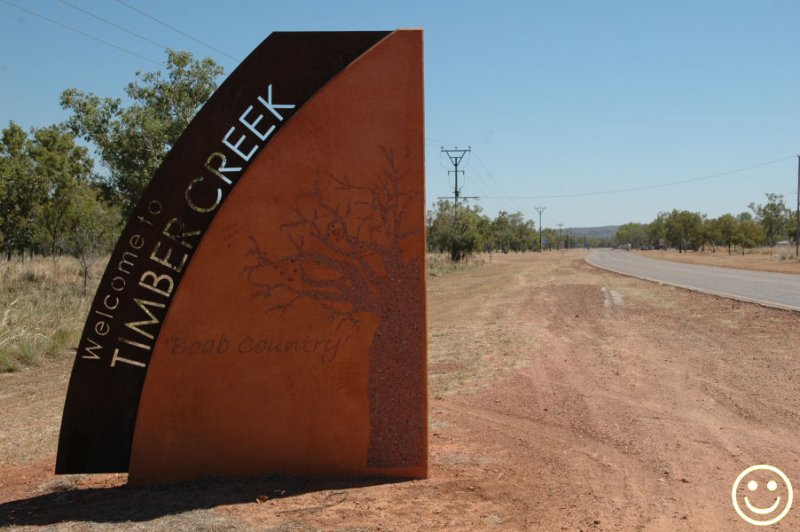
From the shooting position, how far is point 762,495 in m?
5.41

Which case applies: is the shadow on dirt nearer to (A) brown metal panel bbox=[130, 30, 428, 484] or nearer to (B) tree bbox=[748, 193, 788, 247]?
(A) brown metal panel bbox=[130, 30, 428, 484]

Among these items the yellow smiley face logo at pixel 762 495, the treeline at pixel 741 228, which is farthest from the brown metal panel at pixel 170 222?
the treeline at pixel 741 228

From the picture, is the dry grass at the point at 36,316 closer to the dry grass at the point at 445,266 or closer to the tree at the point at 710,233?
the dry grass at the point at 445,266

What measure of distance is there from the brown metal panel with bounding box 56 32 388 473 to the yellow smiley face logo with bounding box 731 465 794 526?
4.46m

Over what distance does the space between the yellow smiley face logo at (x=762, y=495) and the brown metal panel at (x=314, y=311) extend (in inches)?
96.7

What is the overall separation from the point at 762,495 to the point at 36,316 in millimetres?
14576

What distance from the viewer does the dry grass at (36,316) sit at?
12789 mm

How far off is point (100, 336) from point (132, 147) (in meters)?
12.4

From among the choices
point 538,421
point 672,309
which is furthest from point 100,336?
point 672,309

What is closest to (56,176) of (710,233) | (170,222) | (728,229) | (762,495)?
(170,222)

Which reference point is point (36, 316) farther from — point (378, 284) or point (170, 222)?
point (378, 284)

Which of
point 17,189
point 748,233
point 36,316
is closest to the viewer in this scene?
point 36,316

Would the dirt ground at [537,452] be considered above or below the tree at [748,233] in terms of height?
below

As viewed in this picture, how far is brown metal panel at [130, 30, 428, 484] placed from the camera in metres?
5.85
